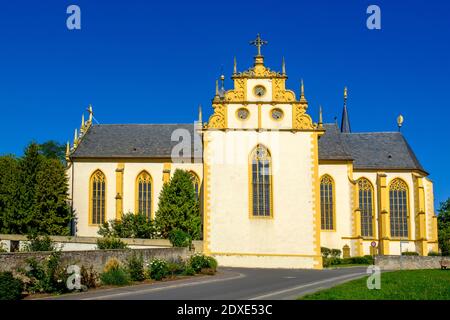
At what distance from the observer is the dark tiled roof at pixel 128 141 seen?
181 feet

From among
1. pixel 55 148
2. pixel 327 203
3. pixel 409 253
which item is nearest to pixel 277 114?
pixel 327 203

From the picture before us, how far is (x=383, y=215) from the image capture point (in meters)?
53.2

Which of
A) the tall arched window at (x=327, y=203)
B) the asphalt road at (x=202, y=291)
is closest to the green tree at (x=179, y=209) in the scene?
the tall arched window at (x=327, y=203)

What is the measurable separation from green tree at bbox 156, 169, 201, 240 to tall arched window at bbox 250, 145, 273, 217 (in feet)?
17.8

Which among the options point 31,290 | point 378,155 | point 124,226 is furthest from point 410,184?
point 31,290

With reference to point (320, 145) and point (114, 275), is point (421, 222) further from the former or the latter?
point (114, 275)

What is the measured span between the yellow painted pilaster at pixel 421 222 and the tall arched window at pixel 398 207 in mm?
1228

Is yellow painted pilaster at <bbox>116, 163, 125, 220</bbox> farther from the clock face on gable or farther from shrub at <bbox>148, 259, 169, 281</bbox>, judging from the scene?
shrub at <bbox>148, 259, 169, 281</bbox>

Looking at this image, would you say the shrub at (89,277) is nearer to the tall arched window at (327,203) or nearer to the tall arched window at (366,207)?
the tall arched window at (327,203)

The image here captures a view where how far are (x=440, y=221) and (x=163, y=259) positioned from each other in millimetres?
55198

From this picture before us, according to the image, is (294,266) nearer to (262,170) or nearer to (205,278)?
(262,170)

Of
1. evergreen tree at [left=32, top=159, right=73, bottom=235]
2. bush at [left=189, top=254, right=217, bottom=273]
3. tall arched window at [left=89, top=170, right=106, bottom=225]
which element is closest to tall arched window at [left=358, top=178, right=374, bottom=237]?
bush at [left=189, top=254, right=217, bottom=273]

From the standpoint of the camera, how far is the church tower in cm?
4094
